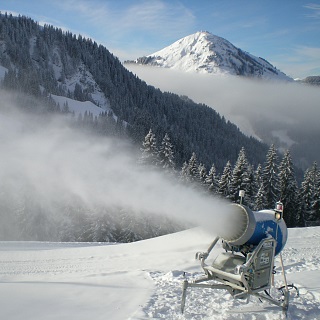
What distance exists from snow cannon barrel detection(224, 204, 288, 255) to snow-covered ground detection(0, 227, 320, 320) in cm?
154

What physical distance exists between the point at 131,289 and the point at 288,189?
36.2 m

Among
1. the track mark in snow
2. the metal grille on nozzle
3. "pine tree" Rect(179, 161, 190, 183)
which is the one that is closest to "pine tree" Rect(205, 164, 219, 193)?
"pine tree" Rect(179, 161, 190, 183)

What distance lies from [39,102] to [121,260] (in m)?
98.9

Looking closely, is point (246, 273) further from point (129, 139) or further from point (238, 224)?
point (129, 139)

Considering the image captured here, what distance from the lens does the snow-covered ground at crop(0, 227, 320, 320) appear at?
281 inches

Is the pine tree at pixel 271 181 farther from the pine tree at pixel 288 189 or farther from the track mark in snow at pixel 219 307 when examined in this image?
→ the track mark in snow at pixel 219 307

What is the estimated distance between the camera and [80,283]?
32.1 feet

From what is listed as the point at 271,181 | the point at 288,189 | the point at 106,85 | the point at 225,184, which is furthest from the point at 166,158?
the point at 106,85

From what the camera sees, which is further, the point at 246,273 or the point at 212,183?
the point at 212,183

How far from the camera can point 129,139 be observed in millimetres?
103250

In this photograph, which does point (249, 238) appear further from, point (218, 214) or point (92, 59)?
point (92, 59)

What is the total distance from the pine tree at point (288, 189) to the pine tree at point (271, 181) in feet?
3.07

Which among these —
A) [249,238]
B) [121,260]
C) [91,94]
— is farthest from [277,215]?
[91,94]

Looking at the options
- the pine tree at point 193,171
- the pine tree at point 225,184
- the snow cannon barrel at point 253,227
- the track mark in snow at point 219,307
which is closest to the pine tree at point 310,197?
the pine tree at point 225,184
